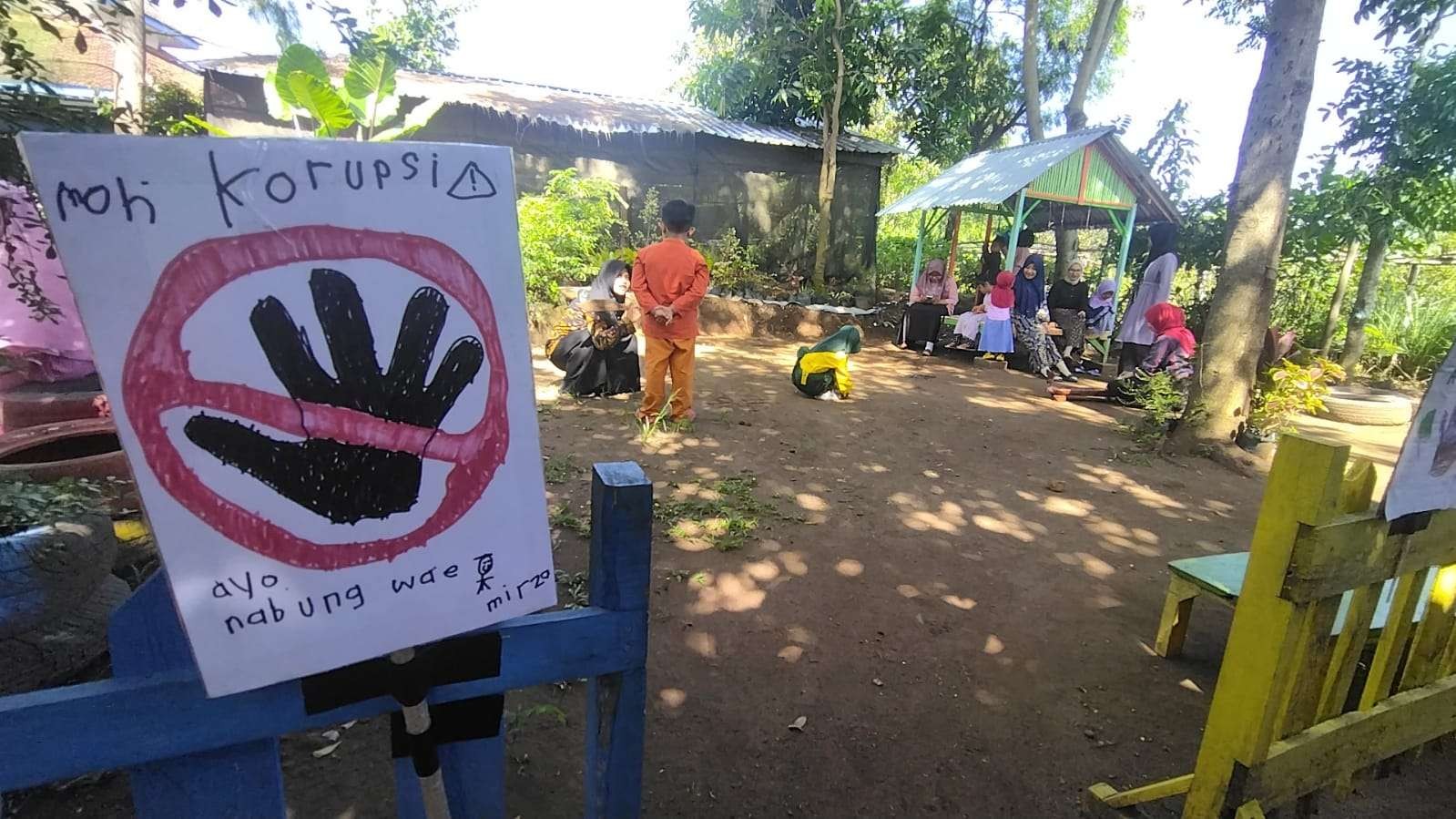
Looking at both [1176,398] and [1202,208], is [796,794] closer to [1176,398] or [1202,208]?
[1176,398]

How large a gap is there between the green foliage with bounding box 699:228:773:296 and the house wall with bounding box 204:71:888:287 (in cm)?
51

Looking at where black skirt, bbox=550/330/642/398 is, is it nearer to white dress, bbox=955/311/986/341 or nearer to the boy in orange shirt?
the boy in orange shirt

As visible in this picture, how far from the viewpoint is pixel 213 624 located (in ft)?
2.70

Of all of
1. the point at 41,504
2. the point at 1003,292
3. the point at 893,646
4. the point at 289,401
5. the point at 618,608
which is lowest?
the point at 893,646

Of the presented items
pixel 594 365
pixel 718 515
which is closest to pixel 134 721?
pixel 718 515

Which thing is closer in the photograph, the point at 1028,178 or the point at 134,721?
the point at 134,721

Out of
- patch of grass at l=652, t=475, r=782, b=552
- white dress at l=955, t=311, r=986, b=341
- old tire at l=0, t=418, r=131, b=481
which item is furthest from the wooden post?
old tire at l=0, t=418, r=131, b=481

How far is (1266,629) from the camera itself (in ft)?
5.17

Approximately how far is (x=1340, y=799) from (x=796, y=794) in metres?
1.56

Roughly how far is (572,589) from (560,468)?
146 cm

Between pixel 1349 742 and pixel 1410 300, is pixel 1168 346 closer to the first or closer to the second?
pixel 1410 300

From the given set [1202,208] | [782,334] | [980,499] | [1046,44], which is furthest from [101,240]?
[1046,44]

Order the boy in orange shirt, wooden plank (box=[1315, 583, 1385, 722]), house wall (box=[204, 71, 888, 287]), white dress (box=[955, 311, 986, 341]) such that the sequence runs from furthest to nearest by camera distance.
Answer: house wall (box=[204, 71, 888, 287]), white dress (box=[955, 311, 986, 341]), the boy in orange shirt, wooden plank (box=[1315, 583, 1385, 722])

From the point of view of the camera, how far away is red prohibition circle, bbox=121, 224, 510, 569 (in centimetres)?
76
